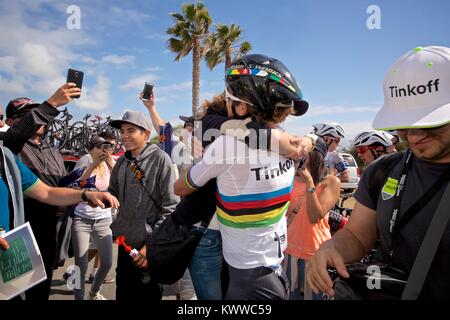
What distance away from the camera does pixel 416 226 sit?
50.9 inches

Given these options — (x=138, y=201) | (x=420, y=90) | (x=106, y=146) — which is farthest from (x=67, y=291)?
(x=420, y=90)

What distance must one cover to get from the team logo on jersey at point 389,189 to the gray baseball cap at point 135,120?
8.00 feet

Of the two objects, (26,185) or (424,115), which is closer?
(424,115)

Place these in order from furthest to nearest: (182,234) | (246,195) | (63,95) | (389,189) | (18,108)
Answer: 1. (18,108)
2. (63,95)
3. (182,234)
4. (246,195)
5. (389,189)

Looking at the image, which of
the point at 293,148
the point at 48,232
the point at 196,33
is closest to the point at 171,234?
the point at 293,148

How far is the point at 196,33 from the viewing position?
1902cm

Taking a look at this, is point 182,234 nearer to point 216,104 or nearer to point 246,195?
point 246,195

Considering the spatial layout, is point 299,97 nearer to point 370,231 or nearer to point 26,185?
point 370,231

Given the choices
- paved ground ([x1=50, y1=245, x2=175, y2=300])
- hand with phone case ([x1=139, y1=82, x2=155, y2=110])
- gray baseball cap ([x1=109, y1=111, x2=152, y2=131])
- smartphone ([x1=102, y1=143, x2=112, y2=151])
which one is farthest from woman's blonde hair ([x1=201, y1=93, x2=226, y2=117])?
paved ground ([x1=50, y1=245, x2=175, y2=300])

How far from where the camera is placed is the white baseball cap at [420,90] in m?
1.24

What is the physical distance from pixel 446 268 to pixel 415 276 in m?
0.16

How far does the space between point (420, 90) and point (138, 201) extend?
245cm

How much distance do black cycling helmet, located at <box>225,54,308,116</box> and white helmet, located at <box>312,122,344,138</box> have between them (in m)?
3.03

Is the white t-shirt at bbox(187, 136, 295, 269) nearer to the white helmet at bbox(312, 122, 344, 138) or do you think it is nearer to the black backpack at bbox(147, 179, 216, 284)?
the black backpack at bbox(147, 179, 216, 284)
